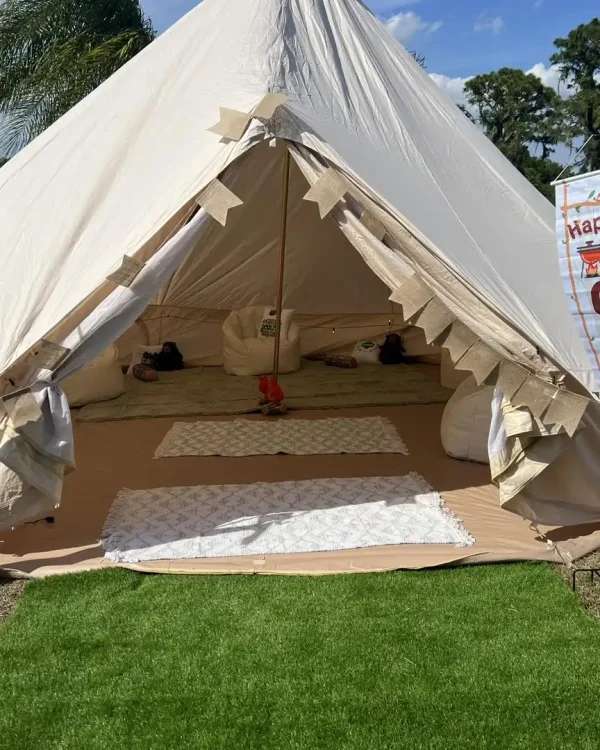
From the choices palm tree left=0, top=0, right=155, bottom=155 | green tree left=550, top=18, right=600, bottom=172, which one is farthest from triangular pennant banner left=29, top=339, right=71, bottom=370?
green tree left=550, top=18, right=600, bottom=172

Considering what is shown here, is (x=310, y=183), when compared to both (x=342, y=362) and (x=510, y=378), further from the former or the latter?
(x=342, y=362)

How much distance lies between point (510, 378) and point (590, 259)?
0.53 m

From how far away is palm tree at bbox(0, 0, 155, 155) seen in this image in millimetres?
7852

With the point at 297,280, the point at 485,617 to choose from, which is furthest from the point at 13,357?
the point at 297,280

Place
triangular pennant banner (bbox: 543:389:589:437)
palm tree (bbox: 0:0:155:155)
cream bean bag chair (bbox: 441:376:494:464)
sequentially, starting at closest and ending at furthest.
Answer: triangular pennant banner (bbox: 543:389:589:437) < cream bean bag chair (bbox: 441:376:494:464) < palm tree (bbox: 0:0:155:155)

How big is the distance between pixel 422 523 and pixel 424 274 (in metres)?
0.98

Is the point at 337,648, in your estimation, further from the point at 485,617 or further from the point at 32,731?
the point at 32,731

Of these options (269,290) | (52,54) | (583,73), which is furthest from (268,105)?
(583,73)

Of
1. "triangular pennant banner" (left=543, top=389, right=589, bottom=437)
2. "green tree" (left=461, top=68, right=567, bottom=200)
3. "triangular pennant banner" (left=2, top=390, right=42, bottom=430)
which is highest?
"green tree" (left=461, top=68, right=567, bottom=200)

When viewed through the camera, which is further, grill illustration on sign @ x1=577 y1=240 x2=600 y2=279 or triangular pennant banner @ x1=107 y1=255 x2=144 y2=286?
triangular pennant banner @ x1=107 y1=255 x2=144 y2=286

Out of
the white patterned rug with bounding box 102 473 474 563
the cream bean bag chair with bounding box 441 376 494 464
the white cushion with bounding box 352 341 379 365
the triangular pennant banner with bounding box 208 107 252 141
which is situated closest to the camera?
the white patterned rug with bounding box 102 473 474 563

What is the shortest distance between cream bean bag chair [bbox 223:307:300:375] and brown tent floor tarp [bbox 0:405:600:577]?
97 centimetres

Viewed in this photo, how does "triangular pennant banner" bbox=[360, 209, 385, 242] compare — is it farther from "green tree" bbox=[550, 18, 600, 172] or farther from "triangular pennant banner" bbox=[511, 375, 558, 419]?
"green tree" bbox=[550, 18, 600, 172]

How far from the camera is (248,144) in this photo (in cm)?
280
